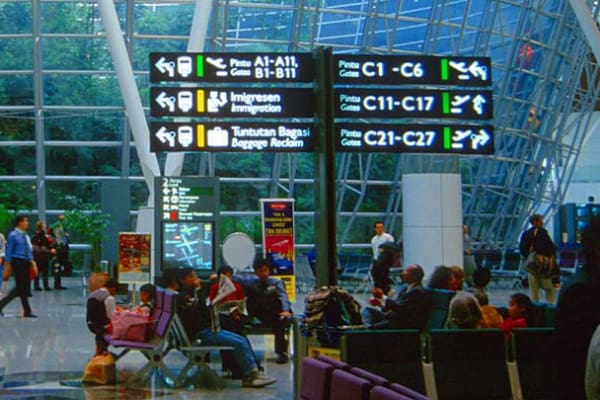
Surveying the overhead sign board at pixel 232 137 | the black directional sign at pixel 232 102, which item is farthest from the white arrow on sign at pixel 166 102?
the overhead sign board at pixel 232 137

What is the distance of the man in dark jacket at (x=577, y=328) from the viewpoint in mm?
4969

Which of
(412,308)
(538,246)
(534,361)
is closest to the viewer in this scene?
(534,361)

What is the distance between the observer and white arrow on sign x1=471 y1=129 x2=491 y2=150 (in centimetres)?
1218

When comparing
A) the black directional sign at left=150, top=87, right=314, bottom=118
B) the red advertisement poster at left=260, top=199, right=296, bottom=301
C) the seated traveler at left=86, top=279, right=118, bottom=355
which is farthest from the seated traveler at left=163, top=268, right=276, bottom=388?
the red advertisement poster at left=260, top=199, right=296, bottom=301

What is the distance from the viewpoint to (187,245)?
63.1 feet

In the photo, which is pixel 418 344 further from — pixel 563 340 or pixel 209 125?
pixel 209 125

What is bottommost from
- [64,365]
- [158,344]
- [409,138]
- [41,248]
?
[64,365]

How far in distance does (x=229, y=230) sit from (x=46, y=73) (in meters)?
7.34

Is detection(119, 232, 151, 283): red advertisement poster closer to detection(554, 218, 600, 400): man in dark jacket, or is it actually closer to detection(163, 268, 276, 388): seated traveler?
detection(163, 268, 276, 388): seated traveler

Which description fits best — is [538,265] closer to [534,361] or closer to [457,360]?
[534,361]

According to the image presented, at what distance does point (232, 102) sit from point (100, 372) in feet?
10.8

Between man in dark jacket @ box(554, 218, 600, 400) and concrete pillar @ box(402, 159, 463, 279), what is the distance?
42.6ft

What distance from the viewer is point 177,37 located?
1216 inches

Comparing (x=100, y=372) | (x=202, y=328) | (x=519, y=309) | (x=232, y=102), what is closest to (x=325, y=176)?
(x=232, y=102)
